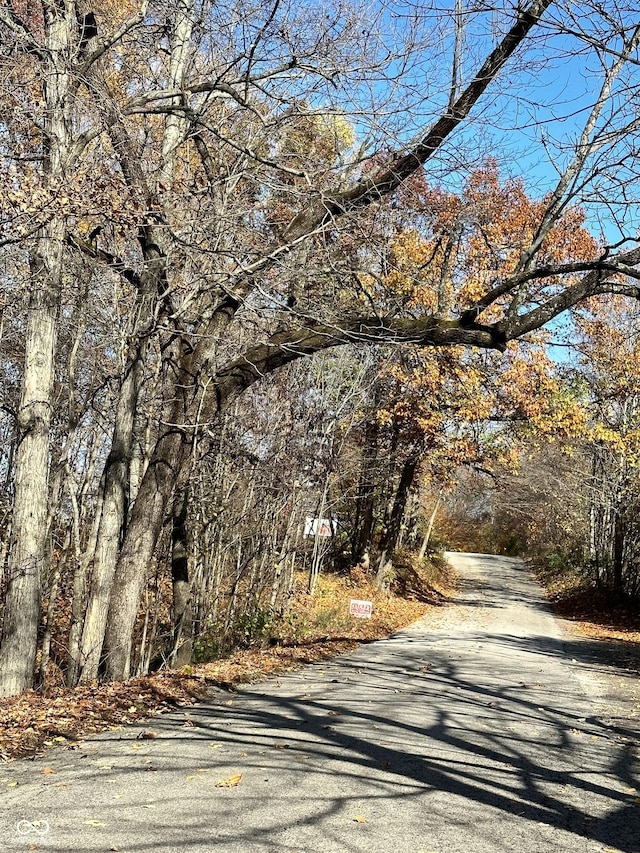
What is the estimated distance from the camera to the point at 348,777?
5539mm

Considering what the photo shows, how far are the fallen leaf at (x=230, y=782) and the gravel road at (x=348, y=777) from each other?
→ 2cm

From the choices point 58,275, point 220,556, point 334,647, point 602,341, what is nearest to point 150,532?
point 58,275

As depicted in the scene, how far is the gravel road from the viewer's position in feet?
14.2

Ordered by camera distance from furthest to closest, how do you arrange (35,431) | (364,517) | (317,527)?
1. (364,517)
2. (317,527)
3. (35,431)

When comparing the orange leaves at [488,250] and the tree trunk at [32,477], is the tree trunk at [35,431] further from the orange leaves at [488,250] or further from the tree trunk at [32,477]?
the orange leaves at [488,250]

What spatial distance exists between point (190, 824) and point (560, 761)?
3.56 metres

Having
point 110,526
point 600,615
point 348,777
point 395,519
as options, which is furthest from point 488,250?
point 348,777

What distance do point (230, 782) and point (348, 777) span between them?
0.86 meters

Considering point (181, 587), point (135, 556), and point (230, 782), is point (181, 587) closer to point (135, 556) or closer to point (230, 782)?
point (135, 556)

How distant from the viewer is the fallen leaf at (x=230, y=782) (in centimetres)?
511

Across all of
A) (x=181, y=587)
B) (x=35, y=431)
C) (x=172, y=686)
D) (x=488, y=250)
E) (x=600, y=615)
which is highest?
(x=488, y=250)

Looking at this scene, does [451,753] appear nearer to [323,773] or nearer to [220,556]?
[323,773]

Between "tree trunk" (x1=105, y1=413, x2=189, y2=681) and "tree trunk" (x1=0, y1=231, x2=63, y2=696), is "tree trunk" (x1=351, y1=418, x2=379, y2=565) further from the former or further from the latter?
"tree trunk" (x1=0, y1=231, x2=63, y2=696)

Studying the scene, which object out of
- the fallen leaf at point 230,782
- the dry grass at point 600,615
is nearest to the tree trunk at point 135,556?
the fallen leaf at point 230,782
